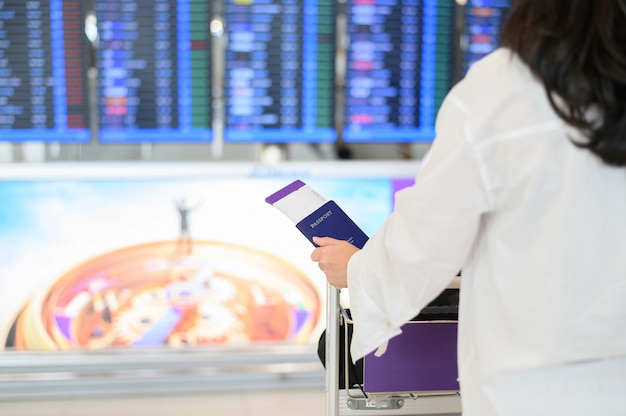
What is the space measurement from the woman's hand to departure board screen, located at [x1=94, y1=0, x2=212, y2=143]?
5.97 feet

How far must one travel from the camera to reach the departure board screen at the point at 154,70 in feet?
10.0

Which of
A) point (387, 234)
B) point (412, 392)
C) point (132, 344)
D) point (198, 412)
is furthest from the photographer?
point (132, 344)

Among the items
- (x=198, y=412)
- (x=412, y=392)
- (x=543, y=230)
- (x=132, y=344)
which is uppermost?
(x=543, y=230)

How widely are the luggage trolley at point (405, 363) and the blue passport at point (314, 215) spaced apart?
0.70ft

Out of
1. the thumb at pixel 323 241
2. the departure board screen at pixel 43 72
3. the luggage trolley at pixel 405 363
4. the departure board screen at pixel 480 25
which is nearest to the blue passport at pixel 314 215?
the thumb at pixel 323 241

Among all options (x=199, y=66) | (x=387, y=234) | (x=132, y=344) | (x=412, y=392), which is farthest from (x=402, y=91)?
(x=387, y=234)

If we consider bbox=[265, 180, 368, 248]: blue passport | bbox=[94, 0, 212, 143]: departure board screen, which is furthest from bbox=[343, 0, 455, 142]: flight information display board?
bbox=[265, 180, 368, 248]: blue passport

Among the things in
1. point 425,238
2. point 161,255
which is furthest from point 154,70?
point 425,238

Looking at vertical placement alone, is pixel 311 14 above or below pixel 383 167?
above

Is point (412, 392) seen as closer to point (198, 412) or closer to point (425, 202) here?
point (425, 202)

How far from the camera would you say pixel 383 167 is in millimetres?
3301

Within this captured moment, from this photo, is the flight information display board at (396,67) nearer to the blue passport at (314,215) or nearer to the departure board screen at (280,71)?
the departure board screen at (280,71)

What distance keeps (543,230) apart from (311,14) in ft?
7.38

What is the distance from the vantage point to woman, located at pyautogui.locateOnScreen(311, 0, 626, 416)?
3.41 ft
